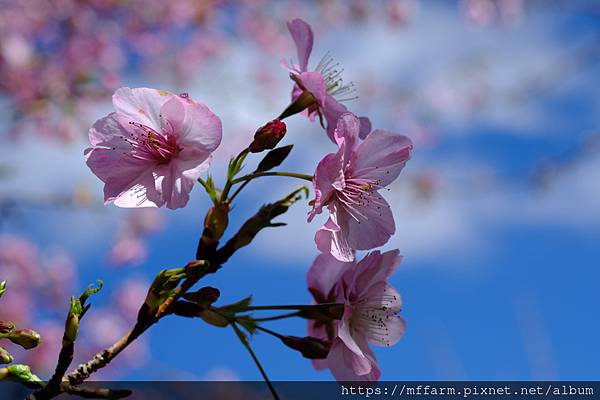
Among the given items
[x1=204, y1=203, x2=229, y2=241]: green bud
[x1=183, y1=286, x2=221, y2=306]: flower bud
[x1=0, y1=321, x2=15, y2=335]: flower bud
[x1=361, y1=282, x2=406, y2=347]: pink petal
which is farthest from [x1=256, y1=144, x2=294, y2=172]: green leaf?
[x1=0, y1=321, x2=15, y2=335]: flower bud

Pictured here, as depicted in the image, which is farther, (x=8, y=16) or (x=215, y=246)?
(x=8, y=16)

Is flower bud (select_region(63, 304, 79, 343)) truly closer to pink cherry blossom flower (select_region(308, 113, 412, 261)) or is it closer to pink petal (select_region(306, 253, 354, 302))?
pink cherry blossom flower (select_region(308, 113, 412, 261))

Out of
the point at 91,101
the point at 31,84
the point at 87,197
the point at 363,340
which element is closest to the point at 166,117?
the point at 363,340

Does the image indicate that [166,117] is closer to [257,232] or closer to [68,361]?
[257,232]

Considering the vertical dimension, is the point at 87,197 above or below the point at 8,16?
below

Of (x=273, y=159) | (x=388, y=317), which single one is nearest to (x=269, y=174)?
(x=273, y=159)

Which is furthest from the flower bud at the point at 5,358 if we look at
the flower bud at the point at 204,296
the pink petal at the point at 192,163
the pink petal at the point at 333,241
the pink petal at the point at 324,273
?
the pink petal at the point at 324,273
